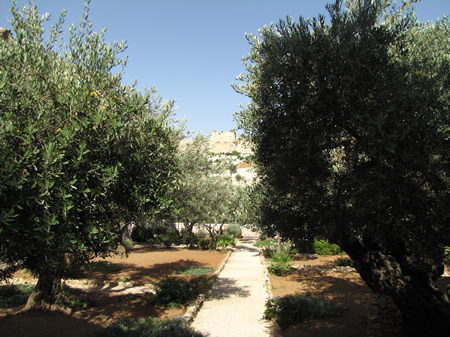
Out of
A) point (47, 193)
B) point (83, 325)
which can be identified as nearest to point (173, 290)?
point (83, 325)

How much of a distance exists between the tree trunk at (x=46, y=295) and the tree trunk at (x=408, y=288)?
30.3ft

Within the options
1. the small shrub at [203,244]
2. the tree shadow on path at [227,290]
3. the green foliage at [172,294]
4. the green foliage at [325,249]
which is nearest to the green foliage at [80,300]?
the green foliage at [172,294]

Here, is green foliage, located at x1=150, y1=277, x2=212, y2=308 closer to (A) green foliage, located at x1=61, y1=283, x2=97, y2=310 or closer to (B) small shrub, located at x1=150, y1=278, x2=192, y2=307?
(B) small shrub, located at x1=150, y1=278, x2=192, y2=307

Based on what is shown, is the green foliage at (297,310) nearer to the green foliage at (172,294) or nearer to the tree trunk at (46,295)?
the green foliage at (172,294)

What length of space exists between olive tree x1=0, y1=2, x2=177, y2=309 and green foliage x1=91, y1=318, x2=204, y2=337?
3.44 metres

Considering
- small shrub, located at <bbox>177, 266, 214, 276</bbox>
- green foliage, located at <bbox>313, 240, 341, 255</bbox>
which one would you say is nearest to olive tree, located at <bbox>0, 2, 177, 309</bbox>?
small shrub, located at <bbox>177, 266, 214, 276</bbox>

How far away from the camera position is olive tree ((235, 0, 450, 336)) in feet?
16.3

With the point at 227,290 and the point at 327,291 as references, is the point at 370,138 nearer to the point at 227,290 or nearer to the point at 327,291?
the point at 327,291

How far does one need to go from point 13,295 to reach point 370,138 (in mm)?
14452

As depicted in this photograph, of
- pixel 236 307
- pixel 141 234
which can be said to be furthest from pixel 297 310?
pixel 141 234

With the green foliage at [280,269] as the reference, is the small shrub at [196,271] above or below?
below

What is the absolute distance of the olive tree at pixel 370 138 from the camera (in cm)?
496

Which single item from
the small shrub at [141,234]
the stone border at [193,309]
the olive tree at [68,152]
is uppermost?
the olive tree at [68,152]

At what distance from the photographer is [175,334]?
797 centimetres
